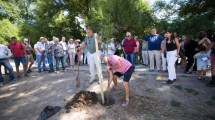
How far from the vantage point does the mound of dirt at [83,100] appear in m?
7.86

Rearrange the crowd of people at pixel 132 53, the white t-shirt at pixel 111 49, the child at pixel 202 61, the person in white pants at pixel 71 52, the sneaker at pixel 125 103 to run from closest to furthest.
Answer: the sneaker at pixel 125 103, the crowd of people at pixel 132 53, the child at pixel 202 61, the white t-shirt at pixel 111 49, the person in white pants at pixel 71 52

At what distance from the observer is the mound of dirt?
25.8 feet

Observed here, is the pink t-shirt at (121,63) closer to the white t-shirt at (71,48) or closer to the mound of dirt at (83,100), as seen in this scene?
the mound of dirt at (83,100)

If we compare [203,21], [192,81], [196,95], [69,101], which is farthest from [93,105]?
[203,21]

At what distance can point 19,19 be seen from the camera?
38.6 feet

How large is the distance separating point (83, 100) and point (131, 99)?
1570mm

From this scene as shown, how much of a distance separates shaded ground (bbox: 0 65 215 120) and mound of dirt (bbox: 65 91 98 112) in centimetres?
17

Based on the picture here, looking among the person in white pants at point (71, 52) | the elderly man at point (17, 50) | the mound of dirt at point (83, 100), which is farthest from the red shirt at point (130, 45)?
the elderly man at point (17, 50)

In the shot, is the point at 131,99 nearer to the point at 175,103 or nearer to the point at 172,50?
the point at 175,103

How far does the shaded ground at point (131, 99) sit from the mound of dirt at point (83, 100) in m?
0.17

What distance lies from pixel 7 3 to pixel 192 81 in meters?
8.75

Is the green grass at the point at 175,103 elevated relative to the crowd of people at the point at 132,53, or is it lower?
lower

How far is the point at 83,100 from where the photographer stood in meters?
8.04

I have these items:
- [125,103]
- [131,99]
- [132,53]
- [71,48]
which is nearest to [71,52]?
[71,48]
